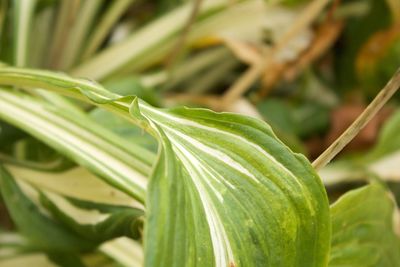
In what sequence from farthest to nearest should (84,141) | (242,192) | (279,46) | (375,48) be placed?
(375,48) < (279,46) < (84,141) < (242,192)

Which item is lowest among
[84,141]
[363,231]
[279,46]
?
[363,231]

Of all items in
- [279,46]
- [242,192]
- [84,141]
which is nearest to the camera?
[242,192]

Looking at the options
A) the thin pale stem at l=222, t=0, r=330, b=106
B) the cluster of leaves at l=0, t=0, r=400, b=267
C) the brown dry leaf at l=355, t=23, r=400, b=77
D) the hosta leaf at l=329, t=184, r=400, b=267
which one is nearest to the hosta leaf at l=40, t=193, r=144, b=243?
the cluster of leaves at l=0, t=0, r=400, b=267

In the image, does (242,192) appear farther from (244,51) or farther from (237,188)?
(244,51)

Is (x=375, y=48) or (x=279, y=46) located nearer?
(x=279, y=46)

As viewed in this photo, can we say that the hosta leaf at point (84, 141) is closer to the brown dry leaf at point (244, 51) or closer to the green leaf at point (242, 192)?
the green leaf at point (242, 192)

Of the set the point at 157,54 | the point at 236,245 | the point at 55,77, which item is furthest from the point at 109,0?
the point at 236,245

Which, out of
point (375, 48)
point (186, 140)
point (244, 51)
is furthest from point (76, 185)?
point (375, 48)

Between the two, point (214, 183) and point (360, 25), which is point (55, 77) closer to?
point (214, 183)
